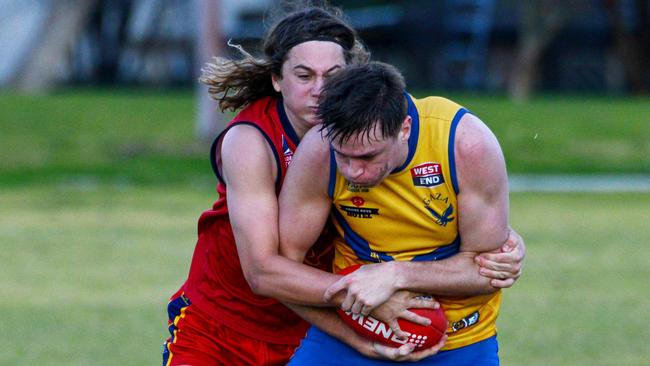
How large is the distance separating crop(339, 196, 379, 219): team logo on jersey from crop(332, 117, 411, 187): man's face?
0.17 metres

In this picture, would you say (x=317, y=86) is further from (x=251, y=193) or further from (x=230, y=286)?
(x=230, y=286)

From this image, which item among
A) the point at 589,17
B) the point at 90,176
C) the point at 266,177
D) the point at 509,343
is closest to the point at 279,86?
the point at 266,177

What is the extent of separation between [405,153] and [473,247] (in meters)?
0.48

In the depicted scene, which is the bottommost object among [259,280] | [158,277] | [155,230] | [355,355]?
[155,230]

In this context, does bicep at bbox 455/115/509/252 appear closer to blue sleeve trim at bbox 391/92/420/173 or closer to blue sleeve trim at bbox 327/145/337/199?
blue sleeve trim at bbox 391/92/420/173

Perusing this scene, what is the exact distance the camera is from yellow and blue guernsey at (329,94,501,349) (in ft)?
14.5

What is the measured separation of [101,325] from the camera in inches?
361

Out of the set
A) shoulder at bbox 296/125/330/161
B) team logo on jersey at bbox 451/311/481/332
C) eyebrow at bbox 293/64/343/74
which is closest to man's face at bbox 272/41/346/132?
eyebrow at bbox 293/64/343/74

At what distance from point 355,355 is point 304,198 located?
2.11 feet

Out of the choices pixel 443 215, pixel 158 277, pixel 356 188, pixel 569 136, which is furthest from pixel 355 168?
pixel 569 136

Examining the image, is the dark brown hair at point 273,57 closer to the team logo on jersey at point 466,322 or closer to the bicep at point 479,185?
the bicep at point 479,185

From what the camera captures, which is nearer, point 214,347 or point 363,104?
point 363,104

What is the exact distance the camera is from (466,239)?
4582 millimetres

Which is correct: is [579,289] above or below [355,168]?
below
